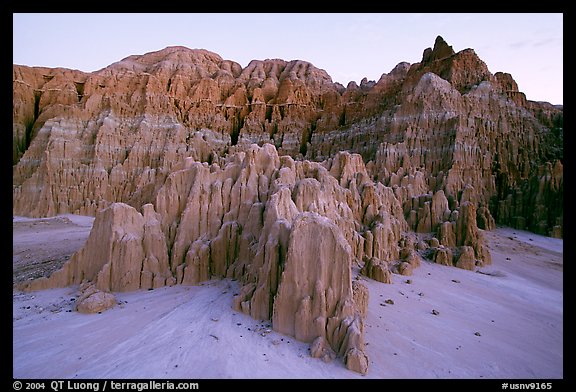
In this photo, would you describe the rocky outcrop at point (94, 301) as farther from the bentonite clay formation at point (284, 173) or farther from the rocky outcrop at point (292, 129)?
the rocky outcrop at point (292, 129)

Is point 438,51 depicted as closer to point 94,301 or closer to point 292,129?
point 292,129

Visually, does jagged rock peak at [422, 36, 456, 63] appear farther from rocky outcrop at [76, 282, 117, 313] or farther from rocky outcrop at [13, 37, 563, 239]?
rocky outcrop at [76, 282, 117, 313]

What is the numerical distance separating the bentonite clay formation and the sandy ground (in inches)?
29.7

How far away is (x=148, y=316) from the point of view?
1027cm

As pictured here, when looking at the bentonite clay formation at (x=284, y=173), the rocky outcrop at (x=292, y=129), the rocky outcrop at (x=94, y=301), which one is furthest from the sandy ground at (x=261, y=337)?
the rocky outcrop at (x=292, y=129)

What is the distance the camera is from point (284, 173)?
53.4ft

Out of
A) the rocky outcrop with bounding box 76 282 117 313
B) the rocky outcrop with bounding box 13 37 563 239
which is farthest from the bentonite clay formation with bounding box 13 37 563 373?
the rocky outcrop with bounding box 13 37 563 239

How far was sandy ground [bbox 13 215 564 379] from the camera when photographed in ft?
24.9

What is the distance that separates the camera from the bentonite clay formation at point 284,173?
10266mm

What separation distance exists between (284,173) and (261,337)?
895 cm

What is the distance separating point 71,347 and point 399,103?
39.7 meters
